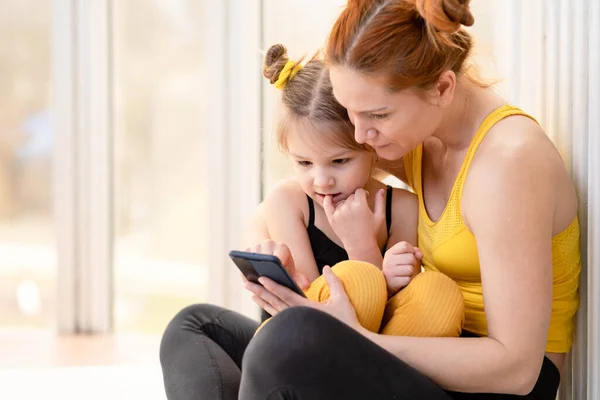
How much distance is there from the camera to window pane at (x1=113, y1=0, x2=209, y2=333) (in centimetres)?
301

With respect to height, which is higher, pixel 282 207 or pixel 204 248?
pixel 282 207

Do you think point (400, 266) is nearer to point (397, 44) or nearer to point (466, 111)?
point (466, 111)

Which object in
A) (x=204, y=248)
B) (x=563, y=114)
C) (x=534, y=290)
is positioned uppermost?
(x=563, y=114)

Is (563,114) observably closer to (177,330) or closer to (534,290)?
(534,290)

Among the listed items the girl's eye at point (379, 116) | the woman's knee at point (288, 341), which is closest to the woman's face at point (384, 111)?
the girl's eye at point (379, 116)

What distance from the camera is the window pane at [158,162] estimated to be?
9.87 ft

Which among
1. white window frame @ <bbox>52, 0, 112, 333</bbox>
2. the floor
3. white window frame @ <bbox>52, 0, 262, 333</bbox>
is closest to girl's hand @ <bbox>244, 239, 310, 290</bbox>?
the floor

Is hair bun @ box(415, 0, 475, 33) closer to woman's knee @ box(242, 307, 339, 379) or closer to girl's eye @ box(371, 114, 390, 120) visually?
girl's eye @ box(371, 114, 390, 120)

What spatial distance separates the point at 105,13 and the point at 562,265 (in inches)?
84.4

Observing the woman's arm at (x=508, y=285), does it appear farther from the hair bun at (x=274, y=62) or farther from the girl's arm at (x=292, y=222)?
the hair bun at (x=274, y=62)

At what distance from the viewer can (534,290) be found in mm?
1257

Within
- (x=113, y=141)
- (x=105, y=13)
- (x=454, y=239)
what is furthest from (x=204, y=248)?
(x=454, y=239)

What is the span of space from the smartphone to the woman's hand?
1cm

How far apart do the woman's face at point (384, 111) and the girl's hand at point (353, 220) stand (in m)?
0.20
